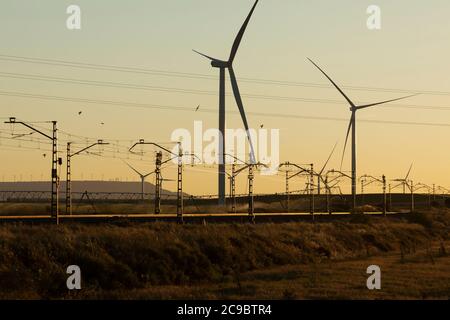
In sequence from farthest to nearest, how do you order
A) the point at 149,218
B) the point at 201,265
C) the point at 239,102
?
the point at 239,102 → the point at 149,218 → the point at 201,265

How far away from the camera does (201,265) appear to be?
5588 centimetres

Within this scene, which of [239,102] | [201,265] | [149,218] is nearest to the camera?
[201,265]

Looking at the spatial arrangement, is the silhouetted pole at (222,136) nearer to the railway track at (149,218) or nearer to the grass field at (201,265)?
the railway track at (149,218)

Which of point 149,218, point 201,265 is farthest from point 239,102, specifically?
point 201,265

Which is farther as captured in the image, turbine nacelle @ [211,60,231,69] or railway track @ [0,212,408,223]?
turbine nacelle @ [211,60,231,69]

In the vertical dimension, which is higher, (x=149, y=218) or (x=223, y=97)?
(x=223, y=97)

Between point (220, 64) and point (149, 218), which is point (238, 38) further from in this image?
point (149, 218)

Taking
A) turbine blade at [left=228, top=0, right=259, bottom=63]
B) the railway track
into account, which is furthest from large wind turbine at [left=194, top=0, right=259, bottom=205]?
the railway track

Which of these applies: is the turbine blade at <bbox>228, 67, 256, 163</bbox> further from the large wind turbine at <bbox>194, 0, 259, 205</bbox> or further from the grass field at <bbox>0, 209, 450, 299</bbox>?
the grass field at <bbox>0, 209, 450, 299</bbox>

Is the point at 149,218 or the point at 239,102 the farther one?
the point at 239,102

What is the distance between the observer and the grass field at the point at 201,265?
43.3 m

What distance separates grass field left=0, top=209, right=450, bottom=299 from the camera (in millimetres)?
43344
